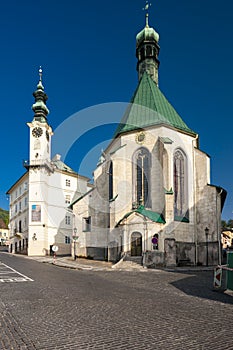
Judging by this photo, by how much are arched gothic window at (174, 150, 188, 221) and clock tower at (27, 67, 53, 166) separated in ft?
65.7

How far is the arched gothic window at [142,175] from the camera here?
34.7 meters

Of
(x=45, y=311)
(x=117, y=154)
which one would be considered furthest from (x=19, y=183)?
(x=45, y=311)

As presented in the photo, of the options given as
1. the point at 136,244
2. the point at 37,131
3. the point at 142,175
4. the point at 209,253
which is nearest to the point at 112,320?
the point at 136,244

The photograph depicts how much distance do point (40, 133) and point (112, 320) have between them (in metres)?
43.0

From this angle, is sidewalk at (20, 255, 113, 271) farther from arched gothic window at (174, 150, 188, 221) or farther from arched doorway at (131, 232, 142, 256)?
arched gothic window at (174, 150, 188, 221)

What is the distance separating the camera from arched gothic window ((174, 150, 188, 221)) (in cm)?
3406

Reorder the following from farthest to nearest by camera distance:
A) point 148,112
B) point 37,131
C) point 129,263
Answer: point 37,131, point 148,112, point 129,263

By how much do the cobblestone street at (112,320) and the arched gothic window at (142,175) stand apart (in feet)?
71.4

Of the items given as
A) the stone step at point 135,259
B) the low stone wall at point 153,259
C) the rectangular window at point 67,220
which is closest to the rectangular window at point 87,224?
the stone step at point 135,259

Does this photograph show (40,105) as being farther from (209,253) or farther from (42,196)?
(209,253)

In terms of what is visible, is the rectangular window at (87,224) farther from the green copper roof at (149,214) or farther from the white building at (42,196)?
the white building at (42,196)

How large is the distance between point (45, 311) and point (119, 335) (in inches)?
111

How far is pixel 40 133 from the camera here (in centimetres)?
4878

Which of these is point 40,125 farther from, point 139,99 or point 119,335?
point 119,335
